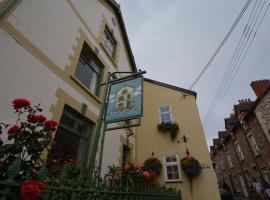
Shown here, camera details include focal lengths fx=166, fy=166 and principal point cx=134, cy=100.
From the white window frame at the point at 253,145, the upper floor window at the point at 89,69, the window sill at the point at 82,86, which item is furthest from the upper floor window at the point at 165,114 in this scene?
the white window frame at the point at 253,145

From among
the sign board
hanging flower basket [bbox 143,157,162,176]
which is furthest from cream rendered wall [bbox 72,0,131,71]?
the sign board

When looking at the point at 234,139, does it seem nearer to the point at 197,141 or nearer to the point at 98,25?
the point at 197,141

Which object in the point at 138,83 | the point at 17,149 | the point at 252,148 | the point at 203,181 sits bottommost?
the point at 17,149

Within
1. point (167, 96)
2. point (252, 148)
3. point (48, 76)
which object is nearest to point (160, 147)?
point (167, 96)

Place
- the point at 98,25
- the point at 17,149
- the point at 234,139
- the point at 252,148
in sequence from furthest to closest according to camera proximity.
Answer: the point at 234,139, the point at 252,148, the point at 98,25, the point at 17,149

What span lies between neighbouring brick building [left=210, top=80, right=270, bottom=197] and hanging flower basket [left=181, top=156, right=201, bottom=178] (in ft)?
26.3

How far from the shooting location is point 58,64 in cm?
457

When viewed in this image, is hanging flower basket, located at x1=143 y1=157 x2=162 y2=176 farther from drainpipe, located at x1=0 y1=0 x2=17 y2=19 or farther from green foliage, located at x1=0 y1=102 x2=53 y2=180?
drainpipe, located at x1=0 y1=0 x2=17 y2=19

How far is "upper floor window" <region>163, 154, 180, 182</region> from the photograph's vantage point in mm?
8683

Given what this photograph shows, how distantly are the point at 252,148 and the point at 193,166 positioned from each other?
37.2ft

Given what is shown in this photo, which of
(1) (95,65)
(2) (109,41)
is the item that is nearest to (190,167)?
(1) (95,65)

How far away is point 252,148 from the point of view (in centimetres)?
1585

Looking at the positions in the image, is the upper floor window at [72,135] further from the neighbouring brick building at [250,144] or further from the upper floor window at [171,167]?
the neighbouring brick building at [250,144]

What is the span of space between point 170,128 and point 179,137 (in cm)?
71
